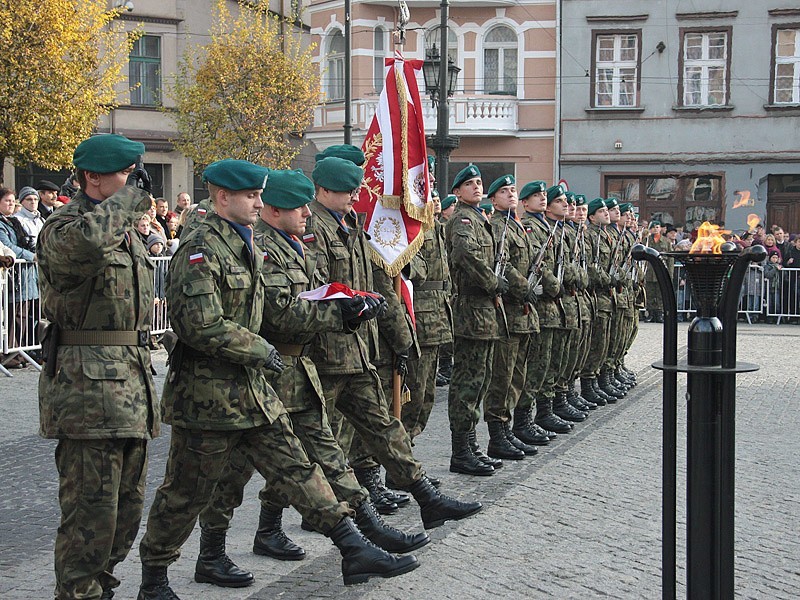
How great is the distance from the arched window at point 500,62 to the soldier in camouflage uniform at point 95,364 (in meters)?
28.9

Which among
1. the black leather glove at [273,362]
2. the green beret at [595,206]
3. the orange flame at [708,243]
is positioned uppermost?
the green beret at [595,206]

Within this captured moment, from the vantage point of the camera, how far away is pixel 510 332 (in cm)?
891

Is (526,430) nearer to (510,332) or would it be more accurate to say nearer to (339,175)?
(510,332)

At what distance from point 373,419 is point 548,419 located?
406 cm

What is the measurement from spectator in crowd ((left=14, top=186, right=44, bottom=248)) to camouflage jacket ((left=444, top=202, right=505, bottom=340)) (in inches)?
271

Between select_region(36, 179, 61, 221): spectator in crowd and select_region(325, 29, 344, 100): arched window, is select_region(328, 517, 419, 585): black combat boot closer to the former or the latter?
select_region(36, 179, 61, 221): spectator in crowd

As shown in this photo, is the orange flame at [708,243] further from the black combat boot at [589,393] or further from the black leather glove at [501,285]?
the black combat boot at [589,393]

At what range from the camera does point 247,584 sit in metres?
5.48

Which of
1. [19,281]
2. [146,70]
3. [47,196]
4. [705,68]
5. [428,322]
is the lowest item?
[428,322]

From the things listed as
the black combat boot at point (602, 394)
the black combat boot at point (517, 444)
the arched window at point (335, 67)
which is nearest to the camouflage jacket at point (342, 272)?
the black combat boot at point (517, 444)

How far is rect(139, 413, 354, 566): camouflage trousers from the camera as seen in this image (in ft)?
16.3

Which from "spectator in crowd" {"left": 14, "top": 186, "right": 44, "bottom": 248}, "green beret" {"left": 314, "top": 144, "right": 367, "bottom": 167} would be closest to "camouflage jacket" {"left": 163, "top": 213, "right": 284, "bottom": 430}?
"green beret" {"left": 314, "top": 144, "right": 367, "bottom": 167}

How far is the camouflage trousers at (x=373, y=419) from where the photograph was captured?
20.1 ft

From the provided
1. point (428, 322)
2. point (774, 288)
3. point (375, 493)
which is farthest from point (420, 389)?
point (774, 288)
